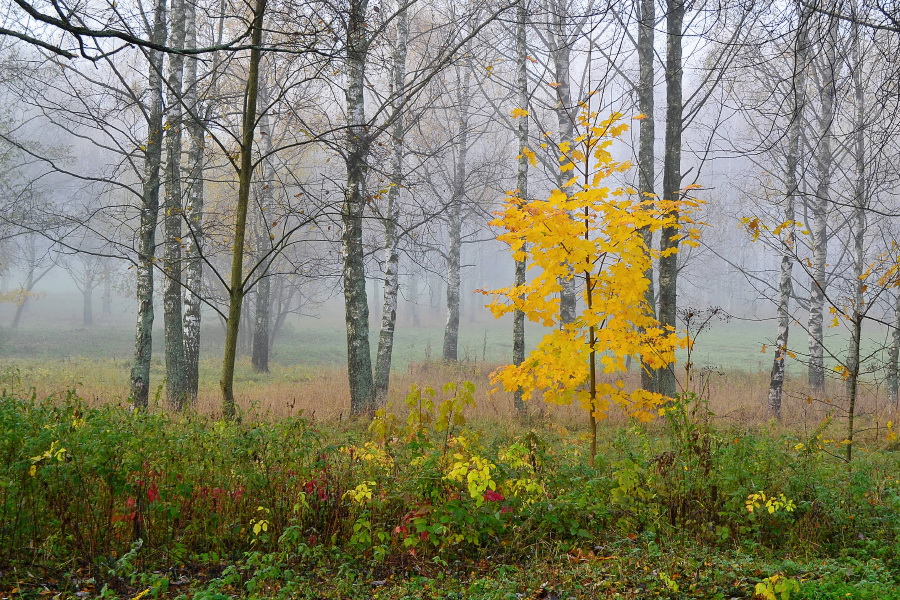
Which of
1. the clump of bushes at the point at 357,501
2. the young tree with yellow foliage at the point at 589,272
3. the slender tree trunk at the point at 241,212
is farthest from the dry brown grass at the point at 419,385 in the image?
the clump of bushes at the point at 357,501

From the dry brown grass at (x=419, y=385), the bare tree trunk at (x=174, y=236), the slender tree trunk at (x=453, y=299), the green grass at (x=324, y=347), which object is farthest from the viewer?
the green grass at (x=324, y=347)

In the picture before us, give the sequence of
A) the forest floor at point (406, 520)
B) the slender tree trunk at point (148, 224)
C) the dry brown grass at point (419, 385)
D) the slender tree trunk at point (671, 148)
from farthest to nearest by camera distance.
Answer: the dry brown grass at point (419, 385), the slender tree trunk at point (148, 224), the slender tree trunk at point (671, 148), the forest floor at point (406, 520)

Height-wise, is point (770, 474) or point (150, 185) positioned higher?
point (150, 185)

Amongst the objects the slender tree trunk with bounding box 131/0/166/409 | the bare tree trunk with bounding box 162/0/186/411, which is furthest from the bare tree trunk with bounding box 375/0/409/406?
the slender tree trunk with bounding box 131/0/166/409

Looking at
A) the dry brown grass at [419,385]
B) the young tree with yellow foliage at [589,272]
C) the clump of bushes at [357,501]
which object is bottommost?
the dry brown grass at [419,385]

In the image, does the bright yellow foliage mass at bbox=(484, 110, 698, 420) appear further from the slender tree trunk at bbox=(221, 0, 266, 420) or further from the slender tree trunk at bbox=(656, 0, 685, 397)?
the slender tree trunk at bbox=(656, 0, 685, 397)

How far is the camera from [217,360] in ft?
68.8

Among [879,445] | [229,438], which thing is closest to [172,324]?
[229,438]

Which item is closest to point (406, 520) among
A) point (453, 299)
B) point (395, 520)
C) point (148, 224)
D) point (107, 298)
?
point (395, 520)

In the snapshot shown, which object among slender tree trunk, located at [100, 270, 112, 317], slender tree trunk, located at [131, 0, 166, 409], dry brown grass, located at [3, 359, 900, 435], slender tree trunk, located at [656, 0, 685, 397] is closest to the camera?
slender tree trunk, located at [656, 0, 685, 397]

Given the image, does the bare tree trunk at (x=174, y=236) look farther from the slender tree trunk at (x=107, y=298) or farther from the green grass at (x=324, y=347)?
the slender tree trunk at (x=107, y=298)

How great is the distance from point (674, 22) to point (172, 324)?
950 cm

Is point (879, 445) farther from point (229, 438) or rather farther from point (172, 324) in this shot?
point (172, 324)

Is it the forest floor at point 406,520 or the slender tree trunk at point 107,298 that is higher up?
the slender tree trunk at point 107,298
